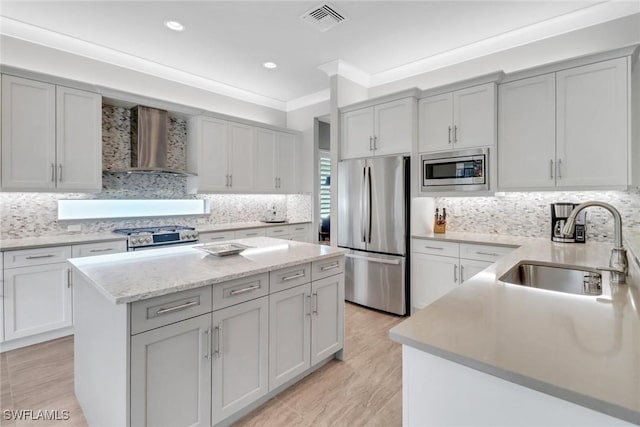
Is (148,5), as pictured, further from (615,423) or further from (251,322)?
(615,423)

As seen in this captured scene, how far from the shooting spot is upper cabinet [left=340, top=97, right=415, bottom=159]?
11.6ft

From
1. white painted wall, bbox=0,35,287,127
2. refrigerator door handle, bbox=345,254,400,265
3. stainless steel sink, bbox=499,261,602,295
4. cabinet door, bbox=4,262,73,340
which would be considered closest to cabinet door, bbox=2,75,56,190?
white painted wall, bbox=0,35,287,127

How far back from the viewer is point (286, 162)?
5.29 m

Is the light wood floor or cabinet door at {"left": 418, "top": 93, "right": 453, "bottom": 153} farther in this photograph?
cabinet door at {"left": 418, "top": 93, "right": 453, "bottom": 153}

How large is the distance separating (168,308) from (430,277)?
2.71 metres

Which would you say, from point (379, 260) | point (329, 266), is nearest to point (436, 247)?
point (379, 260)

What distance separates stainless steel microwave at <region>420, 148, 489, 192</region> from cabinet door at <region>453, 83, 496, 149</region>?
0.11 metres

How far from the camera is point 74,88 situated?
3182mm

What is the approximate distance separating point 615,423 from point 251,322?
1.59 metres

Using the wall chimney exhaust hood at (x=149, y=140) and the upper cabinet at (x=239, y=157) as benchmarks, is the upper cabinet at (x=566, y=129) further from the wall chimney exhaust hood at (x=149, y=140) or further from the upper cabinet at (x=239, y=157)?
the wall chimney exhaust hood at (x=149, y=140)

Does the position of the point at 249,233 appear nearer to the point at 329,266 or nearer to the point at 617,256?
the point at 329,266

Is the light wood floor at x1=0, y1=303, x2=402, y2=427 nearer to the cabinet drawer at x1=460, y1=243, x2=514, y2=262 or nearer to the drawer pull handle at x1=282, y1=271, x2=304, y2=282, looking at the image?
the drawer pull handle at x1=282, y1=271, x2=304, y2=282

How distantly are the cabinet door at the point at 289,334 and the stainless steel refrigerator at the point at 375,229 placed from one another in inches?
63.5

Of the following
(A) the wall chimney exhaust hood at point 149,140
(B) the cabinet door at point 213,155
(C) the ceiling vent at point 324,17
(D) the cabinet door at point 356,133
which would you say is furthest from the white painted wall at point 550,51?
(A) the wall chimney exhaust hood at point 149,140
